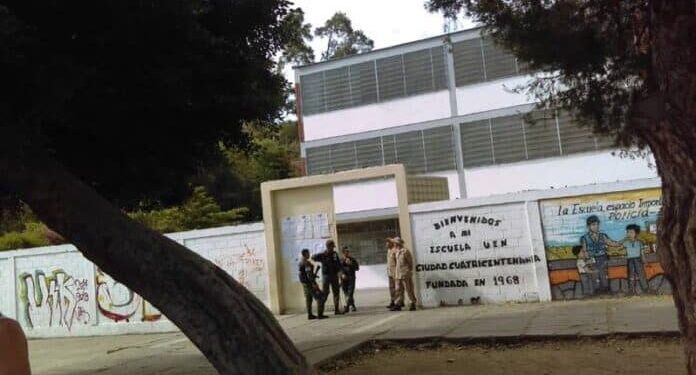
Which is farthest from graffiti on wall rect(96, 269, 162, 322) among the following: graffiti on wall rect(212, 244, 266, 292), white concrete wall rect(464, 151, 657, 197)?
white concrete wall rect(464, 151, 657, 197)

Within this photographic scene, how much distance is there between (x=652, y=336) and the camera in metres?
8.64

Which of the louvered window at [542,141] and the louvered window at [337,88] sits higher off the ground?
the louvered window at [337,88]

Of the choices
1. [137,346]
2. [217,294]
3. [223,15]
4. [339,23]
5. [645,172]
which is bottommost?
[137,346]

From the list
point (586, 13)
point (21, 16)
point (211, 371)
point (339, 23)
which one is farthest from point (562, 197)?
point (339, 23)

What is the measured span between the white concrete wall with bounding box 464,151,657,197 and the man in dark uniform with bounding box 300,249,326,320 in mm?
11071

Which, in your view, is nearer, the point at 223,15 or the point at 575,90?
the point at 223,15

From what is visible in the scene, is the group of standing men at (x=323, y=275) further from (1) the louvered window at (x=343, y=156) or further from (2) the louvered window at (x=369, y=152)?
(1) the louvered window at (x=343, y=156)

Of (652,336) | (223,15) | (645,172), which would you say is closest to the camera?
(223,15)

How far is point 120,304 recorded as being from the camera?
15.5 metres

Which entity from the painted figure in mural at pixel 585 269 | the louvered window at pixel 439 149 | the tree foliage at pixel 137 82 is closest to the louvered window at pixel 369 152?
the louvered window at pixel 439 149

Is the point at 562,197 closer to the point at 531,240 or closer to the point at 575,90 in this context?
the point at 531,240

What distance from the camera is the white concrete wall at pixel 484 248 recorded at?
12734mm

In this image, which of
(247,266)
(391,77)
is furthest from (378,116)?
(247,266)

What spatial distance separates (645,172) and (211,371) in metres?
17.1
